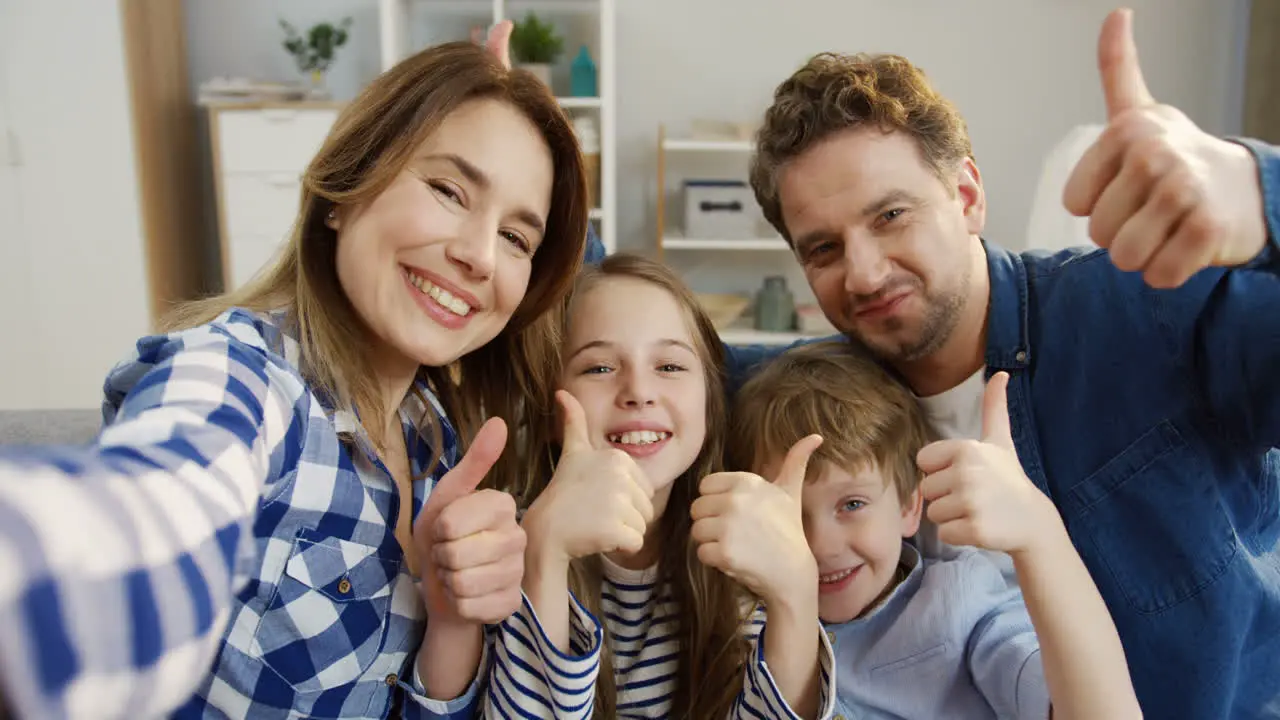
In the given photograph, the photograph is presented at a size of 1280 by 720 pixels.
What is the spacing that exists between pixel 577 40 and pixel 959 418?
2959 mm

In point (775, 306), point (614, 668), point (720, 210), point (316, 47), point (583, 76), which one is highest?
point (316, 47)

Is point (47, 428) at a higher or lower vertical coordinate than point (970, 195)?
lower

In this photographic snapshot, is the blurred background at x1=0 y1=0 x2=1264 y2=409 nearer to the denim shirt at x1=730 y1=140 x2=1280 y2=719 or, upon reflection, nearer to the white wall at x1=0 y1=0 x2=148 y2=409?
the white wall at x1=0 y1=0 x2=148 y2=409

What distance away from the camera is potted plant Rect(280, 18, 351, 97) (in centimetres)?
352

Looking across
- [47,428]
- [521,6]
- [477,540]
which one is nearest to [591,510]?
[477,540]

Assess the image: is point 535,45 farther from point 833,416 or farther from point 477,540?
point 477,540

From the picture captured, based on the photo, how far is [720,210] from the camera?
3.51 metres

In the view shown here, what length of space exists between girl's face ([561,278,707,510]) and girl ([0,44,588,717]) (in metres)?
0.07

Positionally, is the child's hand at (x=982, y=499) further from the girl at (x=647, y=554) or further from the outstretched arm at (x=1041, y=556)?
the girl at (x=647, y=554)

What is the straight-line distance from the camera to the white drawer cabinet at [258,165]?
333 centimetres

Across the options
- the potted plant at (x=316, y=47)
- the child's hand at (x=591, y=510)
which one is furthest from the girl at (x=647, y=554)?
the potted plant at (x=316, y=47)

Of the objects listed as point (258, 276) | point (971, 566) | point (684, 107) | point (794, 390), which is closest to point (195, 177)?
point (684, 107)

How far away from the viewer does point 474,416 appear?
3.95 ft

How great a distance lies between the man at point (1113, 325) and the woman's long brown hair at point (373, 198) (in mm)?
389
